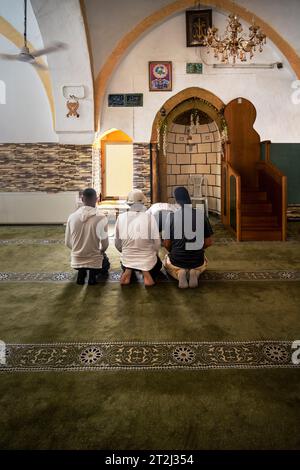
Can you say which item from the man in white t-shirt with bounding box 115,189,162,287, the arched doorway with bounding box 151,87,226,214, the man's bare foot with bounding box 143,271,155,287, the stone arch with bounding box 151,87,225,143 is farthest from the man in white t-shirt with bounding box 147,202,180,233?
the stone arch with bounding box 151,87,225,143

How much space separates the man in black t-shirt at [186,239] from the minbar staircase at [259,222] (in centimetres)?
269

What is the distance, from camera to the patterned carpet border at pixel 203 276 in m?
4.16

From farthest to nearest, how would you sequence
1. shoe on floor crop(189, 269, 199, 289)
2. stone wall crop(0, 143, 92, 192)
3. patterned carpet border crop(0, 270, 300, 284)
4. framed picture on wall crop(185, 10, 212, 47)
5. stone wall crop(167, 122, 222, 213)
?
stone wall crop(167, 122, 222, 213), stone wall crop(0, 143, 92, 192), framed picture on wall crop(185, 10, 212, 47), patterned carpet border crop(0, 270, 300, 284), shoe on floor crop(189, 269, 199, 289)

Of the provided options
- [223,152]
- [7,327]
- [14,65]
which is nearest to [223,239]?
[223,152]

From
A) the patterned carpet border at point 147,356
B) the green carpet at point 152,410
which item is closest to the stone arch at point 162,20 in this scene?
the patterned carpet border at point 147,356

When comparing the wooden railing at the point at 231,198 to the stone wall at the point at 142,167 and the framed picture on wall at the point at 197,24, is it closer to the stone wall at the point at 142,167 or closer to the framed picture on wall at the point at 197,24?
the stone wall at the point at 142,167

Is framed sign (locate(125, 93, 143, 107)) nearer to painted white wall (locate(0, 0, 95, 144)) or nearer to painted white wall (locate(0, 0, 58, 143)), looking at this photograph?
painted white wall (locate(0, 0, 95, 144))

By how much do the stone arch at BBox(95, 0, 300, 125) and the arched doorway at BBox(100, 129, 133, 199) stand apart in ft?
5.86

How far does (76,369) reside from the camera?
2264 millimetres

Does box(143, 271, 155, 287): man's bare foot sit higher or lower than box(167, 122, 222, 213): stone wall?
lower

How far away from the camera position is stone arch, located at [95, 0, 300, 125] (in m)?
7.66

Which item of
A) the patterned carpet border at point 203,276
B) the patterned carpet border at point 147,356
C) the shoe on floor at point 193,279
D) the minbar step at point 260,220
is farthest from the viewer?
the minbar step at point 260,220

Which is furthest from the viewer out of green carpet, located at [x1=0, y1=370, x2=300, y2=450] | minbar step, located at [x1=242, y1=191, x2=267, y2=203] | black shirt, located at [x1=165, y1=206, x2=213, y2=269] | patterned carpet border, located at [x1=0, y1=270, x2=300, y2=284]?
minbar step, located at [x1=242, y1=191, x2=267, y2=203]

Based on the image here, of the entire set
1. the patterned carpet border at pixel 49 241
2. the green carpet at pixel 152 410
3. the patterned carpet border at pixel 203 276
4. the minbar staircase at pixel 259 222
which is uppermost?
the minbar staircase at pixel 259 222
